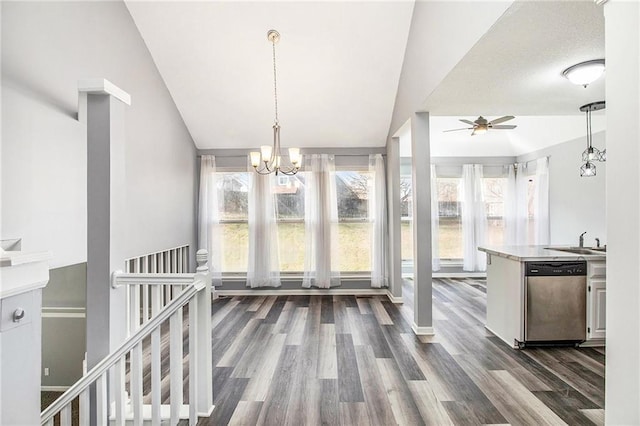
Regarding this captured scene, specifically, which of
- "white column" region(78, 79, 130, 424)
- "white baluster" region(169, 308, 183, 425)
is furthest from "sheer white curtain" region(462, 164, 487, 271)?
"white column" region(78, 79, 130, 424)

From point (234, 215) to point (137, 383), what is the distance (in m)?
3.67

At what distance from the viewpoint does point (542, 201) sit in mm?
5648

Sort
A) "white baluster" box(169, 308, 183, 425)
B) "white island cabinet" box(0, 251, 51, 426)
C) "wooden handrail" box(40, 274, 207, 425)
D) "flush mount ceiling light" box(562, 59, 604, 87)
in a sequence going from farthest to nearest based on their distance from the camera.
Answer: "flush mount ceiling light" box(562, 59, 604, 87) → "white baluster" box(169, 308, 183, 425) → "wooden handrail" box(40, 274, 207, 425) → "white island cabinet" box(0, 251, 51, 426)

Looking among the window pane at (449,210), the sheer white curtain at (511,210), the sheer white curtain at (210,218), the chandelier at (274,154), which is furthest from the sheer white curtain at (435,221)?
the sheer white curtain at (210,218)

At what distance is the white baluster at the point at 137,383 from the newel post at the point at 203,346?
1.21ft

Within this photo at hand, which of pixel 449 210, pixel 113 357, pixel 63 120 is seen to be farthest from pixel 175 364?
pixel 449 210

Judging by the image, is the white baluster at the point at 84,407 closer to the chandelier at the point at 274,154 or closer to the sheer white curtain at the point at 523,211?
the chandelier at the point at 274,154

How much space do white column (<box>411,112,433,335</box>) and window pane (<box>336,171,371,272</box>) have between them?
1.89 m

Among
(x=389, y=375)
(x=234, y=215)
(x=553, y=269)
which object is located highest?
(x=234, y=215)

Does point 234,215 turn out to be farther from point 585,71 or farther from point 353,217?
point 585,71

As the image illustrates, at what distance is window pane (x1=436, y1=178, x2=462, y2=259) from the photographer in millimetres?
6363

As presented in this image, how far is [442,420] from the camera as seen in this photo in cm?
199

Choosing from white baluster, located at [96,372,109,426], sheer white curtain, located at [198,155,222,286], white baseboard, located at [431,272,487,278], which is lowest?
white baseboard, located at [431,272,487,278]

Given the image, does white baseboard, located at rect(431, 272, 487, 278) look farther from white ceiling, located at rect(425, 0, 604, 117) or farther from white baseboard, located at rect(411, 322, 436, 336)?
white ceiling, located at rect(425, 0, 604, 117)
